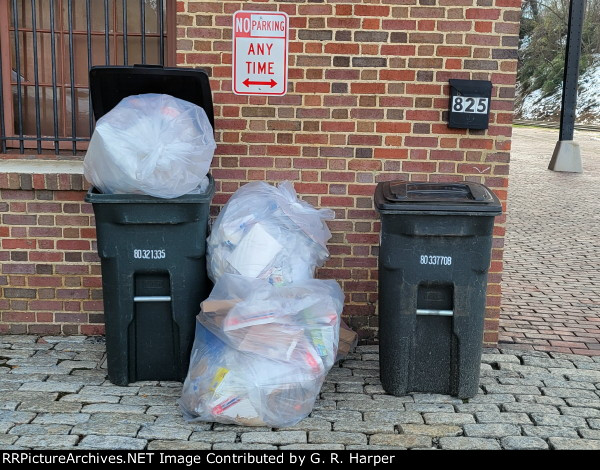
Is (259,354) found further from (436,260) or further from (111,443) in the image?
(436,260)

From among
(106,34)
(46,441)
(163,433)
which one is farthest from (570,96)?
(46,441)

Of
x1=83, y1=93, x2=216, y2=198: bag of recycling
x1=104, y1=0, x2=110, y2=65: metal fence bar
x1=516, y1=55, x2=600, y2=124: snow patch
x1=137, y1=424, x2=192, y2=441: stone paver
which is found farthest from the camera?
x1=516, y1=55, x2=600, y2=124: snow patch

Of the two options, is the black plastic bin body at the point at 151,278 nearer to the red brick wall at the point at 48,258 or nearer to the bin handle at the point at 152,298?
the bin handle at the point at 152,298

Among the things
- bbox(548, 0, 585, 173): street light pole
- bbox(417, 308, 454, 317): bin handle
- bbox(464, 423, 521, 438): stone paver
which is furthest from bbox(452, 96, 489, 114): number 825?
bbox(548, 0, 585, 173): street light pole

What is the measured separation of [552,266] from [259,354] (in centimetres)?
450

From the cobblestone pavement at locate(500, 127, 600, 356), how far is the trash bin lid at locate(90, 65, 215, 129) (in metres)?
2.61

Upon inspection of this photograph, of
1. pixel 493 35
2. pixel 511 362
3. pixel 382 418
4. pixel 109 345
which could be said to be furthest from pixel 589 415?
pixel 109 345

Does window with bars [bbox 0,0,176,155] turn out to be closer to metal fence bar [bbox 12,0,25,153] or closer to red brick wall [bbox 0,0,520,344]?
metal fence bar [bbox 12,0,25,153]

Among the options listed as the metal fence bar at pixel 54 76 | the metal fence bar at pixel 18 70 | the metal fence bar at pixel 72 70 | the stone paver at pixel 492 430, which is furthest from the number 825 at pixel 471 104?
the metal fence bar at pixel 18 70

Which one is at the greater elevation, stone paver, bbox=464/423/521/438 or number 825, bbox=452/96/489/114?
number 825, bbox=452/96/489/114

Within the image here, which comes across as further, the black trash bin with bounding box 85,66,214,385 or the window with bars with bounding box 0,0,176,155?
the window with bars with bounding box 0,0,176,155

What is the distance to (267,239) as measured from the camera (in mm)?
3975

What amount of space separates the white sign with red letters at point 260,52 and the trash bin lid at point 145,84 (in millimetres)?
436

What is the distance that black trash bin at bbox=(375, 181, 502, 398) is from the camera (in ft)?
12.9
